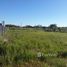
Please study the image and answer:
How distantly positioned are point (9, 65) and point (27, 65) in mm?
727

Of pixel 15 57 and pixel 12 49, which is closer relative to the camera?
pixel 15 57

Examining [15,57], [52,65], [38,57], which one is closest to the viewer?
[52,65]

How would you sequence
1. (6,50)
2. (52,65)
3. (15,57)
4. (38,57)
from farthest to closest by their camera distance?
(6,50) < (38,57) < (15,57) < (52,65)

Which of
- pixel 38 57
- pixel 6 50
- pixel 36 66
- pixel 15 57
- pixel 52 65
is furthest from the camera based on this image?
pixel 6 50

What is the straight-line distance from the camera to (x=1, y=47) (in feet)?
33.9

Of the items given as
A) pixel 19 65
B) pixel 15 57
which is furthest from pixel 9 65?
pixel 15 57

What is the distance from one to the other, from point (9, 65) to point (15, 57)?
38.9 inches

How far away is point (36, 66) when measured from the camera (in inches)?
287

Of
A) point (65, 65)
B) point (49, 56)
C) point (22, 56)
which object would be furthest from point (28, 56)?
point (65, 65)

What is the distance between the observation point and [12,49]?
10211mm

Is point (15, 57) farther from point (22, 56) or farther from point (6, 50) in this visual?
point (6, 50)

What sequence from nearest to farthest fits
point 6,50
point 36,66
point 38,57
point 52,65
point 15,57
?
1. point 36,66
2. point 52,65
3. point 15,57
4. point 38,57
5. point 6,50

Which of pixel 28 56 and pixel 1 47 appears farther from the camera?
pixel 1 47

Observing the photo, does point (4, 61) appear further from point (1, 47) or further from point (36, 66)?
point (1, 47)
